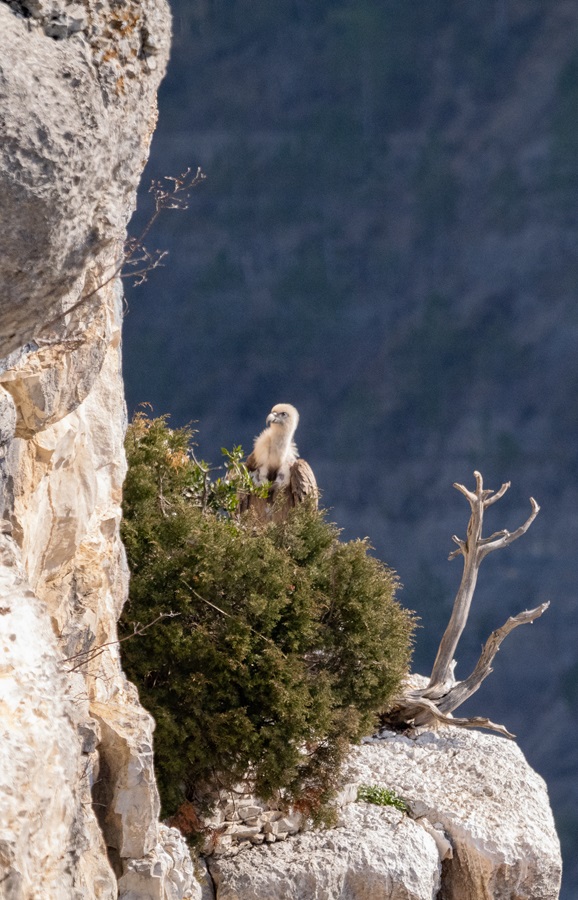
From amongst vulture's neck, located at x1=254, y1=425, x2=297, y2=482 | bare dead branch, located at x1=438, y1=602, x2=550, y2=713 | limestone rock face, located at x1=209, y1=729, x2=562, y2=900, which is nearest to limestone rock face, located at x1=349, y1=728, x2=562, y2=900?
limestone rock face, located at x1=209, y1=729, x2=562, y2=900

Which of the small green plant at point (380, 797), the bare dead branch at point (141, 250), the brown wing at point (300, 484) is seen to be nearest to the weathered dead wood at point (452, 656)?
the brown wing at point (300, 484)

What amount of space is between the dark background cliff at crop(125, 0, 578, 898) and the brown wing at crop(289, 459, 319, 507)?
1407 centimetres

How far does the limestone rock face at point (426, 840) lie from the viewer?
846 centimetres

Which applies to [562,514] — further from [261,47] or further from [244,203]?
[261,47]

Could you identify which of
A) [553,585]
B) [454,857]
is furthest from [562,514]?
[454,857]

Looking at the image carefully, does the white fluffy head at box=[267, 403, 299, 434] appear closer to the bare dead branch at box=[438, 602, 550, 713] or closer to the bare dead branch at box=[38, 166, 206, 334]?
the bare dead branch at box=[438, 602, 550, 713]

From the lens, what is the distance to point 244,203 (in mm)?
26094

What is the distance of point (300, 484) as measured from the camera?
36.6ft

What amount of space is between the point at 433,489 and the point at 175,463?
52.2 feet

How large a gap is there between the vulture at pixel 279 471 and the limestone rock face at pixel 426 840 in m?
2.23

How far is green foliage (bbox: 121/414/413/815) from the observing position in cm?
811

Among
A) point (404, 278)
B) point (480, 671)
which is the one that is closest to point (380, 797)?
point (480, 671)

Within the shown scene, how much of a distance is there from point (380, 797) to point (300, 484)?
9.33ft

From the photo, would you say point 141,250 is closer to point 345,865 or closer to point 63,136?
point 63,136
